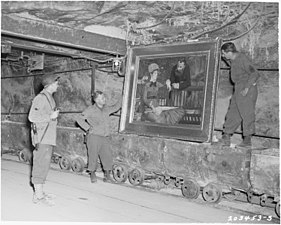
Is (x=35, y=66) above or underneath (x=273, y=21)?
underneath

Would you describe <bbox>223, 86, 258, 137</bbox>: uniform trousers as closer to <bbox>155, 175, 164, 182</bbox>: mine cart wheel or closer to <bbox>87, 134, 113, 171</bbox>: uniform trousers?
<bbox>155, 175, 164, 182</bbox>: mine cart wheel

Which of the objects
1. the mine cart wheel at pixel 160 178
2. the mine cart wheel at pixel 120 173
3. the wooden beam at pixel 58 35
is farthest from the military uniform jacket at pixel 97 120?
the mine cart wheel at pixel 160 178

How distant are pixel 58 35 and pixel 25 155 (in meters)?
3.93

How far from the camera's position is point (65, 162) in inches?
302

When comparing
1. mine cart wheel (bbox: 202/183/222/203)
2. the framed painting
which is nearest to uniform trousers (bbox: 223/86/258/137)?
the framed painting

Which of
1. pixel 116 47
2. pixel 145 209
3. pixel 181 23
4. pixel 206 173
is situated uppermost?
pixel 181 23

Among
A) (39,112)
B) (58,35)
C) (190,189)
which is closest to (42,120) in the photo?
(39,112)

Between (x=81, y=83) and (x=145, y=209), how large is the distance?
4552 mm

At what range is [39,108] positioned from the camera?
187 inches

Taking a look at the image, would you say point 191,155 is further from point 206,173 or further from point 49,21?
point 49,21

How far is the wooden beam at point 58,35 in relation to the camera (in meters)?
5.35

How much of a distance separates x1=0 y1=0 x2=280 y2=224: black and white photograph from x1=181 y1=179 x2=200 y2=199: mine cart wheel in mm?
17

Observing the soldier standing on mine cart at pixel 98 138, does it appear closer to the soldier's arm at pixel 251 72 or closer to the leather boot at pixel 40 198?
the leather boot at pixel 40 198

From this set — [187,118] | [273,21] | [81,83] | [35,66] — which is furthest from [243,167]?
[35,66]
